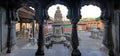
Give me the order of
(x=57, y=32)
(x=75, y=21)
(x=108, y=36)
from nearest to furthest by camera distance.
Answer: (x=75, y=21)
(x=108, y=36)
(x=57, y=32)

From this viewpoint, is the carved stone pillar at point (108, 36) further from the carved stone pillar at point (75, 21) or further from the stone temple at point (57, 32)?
the stone temple at point (57, 32)

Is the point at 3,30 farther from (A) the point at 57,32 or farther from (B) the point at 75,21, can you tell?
(A) the point at 57,32

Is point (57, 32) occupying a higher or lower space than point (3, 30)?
lower

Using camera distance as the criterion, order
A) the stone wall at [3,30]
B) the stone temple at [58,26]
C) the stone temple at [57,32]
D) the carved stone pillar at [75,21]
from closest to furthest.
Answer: the stone wall at [3,30], the carved stone pillar at [75,21], the stone temple at [57,32], the stone temple at [58,26]

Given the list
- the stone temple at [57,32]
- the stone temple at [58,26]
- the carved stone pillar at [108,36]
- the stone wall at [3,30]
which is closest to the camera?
the stone wall at [3,30]

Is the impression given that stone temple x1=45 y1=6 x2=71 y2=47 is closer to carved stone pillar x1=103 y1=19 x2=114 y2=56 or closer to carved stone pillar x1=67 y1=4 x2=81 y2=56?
carved stone pillar x1=103 y1=19 x2=114 y2=56

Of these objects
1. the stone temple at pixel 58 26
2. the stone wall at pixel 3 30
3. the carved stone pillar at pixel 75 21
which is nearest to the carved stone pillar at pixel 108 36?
the carved stone pillar at pixel 75 21

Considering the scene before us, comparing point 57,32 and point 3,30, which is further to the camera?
point 57,32

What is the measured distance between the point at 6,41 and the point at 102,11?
3693mm

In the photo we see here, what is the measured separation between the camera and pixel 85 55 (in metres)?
6.00

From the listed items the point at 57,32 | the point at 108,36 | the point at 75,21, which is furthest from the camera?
the point at 57,32

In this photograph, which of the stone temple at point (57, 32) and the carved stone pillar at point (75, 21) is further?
the stone temple at point (57, 32)

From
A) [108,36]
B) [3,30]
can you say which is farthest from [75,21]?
[3,30]

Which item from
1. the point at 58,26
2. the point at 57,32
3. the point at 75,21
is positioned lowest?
the point at 57,32
